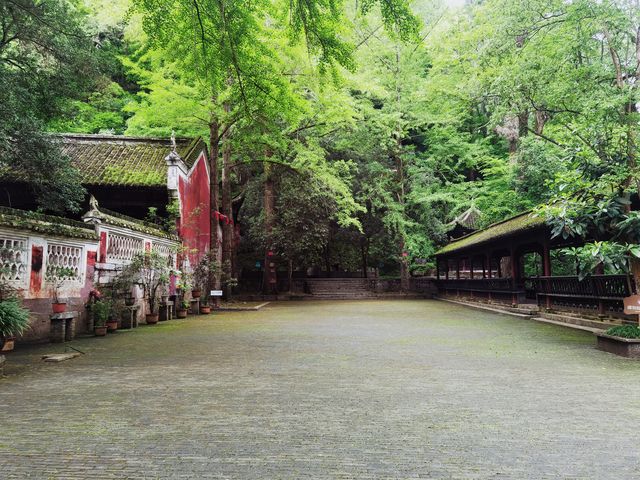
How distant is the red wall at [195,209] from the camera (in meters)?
15.8

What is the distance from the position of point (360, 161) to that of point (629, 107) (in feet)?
64.8

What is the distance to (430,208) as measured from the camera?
91.7 feet

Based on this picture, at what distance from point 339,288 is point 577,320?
19190 millimetres

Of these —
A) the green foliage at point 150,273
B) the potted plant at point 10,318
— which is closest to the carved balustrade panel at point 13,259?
the potted plant at point 10,318

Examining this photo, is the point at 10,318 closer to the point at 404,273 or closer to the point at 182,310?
the point at 182,310

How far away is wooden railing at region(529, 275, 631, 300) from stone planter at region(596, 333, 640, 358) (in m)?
2.46

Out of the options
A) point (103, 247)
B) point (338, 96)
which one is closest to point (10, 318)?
point (103, 247)

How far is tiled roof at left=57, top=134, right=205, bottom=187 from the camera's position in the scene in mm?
15211

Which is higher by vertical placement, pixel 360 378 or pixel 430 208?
pixel 430 208

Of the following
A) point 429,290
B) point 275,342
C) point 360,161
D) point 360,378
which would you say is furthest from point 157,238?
point 429,290

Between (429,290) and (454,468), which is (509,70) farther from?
(429,290)

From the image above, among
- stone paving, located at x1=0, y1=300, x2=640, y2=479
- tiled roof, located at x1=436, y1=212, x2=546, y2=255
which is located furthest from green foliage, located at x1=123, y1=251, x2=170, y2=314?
tiled roof, located at x1=436, y1=212, x2=546, y2=255

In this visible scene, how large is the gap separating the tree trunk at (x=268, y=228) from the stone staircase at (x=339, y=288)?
3.67 meters

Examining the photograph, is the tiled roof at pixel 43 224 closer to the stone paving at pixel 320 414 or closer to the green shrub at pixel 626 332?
the stone paving at pixel 320 414
